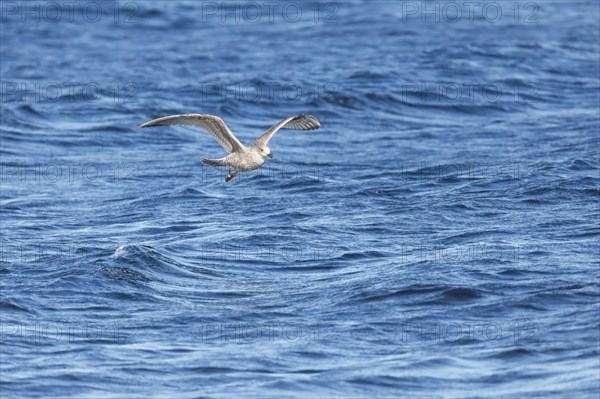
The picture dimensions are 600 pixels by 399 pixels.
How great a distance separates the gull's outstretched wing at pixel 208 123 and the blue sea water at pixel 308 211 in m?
2.00

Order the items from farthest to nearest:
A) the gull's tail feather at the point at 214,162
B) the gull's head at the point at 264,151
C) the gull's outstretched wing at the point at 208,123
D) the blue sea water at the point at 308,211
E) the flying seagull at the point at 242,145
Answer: the gull's head at the point at 264,151, the gull's tail feather at the point at 214,162, the flying seagull at the point at 242,145, the gull's outstretched wing at the point at 208,123, the blue sea water at the point at 308,211

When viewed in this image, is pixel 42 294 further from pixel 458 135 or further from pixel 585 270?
pixel 458 135

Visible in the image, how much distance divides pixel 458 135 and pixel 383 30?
1216cm

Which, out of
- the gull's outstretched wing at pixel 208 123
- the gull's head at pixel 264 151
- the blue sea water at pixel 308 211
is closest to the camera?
the blue sea water at pixel 308 211

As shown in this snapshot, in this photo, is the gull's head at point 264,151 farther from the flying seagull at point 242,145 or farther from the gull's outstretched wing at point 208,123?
the gull's outstretched wing at point 208,123

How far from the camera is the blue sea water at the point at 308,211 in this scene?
14.3 meters

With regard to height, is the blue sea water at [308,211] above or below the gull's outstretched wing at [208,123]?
below

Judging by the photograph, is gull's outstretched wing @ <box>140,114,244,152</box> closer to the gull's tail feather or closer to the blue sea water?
the gull's tail feather

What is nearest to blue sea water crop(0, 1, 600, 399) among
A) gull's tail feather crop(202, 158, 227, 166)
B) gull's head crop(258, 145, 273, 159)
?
gull's tail feather crop(202, 158, 227, 166)

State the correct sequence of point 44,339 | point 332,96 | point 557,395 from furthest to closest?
point 332,96, point 44,339, point 557,395

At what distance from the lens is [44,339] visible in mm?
15227

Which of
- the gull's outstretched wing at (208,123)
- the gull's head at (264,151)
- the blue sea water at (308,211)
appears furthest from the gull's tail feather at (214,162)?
the blue sea water at (308,211)

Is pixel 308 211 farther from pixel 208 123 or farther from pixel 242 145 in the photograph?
pixel 208 123

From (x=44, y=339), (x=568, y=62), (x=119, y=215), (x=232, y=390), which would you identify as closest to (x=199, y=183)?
(x=119, y=215)
